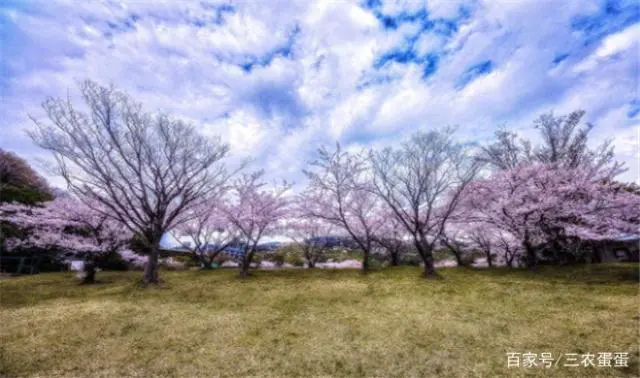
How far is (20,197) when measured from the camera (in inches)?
738

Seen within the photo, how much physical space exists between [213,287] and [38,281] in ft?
31.8

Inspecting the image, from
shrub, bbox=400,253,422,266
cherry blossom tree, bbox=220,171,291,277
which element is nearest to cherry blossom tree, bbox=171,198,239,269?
cherry blossom tree, bbox=220,171,291,277

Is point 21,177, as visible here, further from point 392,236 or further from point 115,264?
point 392,236

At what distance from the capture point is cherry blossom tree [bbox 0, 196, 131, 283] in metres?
15.0

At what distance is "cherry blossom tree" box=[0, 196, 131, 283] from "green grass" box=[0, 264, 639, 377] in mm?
2787

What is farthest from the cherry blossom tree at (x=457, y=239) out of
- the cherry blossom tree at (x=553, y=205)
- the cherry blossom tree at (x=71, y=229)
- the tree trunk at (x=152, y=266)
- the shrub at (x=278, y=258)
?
the cherry blossom tree at (x=71, y=229)

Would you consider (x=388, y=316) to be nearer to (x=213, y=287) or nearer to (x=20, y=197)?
(x=213, y=287)

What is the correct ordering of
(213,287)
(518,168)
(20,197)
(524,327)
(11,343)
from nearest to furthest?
(11,343) → (524,327) → (213,287) → (518,168) → (20,197)

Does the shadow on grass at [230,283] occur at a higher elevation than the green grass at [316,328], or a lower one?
higher

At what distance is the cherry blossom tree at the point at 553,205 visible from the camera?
1459 centimetres

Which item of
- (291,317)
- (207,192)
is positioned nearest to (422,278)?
(291,317)

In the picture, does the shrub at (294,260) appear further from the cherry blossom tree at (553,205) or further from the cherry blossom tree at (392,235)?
the cherry blossom tree at (553,205)

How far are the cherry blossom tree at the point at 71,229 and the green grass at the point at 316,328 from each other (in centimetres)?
279

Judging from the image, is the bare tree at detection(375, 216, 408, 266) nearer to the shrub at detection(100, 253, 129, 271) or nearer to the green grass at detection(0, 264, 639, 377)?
the green grass at detection(0, 264, 639, 377)
